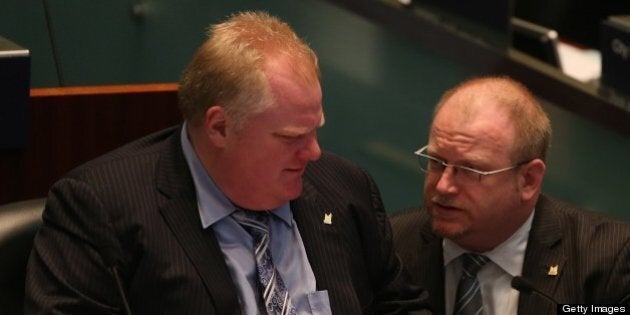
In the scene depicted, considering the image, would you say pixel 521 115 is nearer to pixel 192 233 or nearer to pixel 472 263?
pixel 472 263

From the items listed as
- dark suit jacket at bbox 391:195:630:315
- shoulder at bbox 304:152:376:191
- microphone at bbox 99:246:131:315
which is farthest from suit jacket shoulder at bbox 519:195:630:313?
microphone at bbox 99:246:131:315

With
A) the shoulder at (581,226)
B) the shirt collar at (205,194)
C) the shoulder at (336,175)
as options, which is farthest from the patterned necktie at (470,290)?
the shirt collar at (205,194)

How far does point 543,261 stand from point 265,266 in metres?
0.60

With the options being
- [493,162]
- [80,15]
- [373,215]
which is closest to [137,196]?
[373,215]

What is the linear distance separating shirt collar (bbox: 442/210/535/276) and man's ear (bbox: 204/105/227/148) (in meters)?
0.61

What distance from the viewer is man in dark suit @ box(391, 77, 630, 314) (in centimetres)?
239

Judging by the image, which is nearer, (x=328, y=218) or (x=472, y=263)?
(x=328, y=218)

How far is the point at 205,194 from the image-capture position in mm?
2045

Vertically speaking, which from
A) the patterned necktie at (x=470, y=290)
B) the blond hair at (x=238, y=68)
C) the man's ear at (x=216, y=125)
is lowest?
the patterned necktie at (x=470, y=290)

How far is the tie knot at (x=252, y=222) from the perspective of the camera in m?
2.07

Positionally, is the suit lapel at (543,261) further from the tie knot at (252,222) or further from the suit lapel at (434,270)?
the tie knot at (252,222)

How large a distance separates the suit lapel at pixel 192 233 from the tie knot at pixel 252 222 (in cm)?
6

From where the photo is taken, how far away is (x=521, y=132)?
2430 millimetres

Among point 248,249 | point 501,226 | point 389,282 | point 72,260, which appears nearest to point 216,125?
point 248,249
